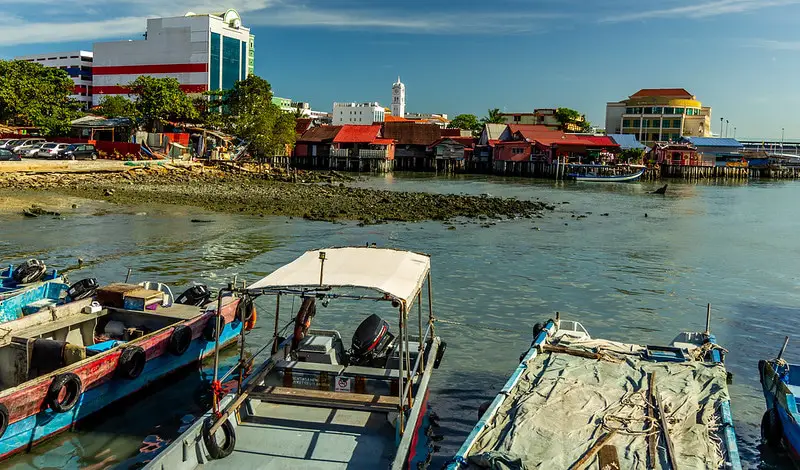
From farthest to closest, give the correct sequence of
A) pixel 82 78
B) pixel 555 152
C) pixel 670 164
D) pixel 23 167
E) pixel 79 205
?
pixel 82 78 < pixel 670 164 < pixel 555 152 < pixel 23 167 < pixel 79 205

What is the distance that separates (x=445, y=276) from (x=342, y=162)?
58.4 metres

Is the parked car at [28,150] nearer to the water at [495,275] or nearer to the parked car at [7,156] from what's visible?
the parked car at [7,156]

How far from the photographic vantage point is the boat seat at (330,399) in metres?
7.16

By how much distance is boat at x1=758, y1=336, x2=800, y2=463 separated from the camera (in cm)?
791

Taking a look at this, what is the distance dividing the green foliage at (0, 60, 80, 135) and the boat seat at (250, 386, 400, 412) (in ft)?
158

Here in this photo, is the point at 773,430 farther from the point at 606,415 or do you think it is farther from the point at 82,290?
the point at 82,290

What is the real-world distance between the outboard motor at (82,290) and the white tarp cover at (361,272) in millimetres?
4910

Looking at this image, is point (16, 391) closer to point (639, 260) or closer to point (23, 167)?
point (639, 260)

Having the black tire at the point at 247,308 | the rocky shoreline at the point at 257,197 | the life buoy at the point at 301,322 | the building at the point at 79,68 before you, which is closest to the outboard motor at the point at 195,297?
the black tire at the point at 247,308

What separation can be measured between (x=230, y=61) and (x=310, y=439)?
80265 millimetres

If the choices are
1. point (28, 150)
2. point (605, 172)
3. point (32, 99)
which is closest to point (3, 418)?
point (28, 150)

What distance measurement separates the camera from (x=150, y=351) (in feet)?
31.4

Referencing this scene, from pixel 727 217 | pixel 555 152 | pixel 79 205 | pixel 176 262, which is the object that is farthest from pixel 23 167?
pixel 555 152

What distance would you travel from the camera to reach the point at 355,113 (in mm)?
140500
